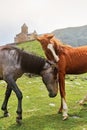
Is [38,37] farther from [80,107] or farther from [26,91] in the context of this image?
[26,91]

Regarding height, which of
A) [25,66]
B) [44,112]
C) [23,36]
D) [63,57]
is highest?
[63,57]

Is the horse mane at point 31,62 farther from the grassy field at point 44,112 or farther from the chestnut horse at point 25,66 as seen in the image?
the grassy field at point 44,112

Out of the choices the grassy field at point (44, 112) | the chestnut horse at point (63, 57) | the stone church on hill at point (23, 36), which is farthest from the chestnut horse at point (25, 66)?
the stone church on hill at point (23, 36)

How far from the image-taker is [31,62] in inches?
573

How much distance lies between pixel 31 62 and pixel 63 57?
1.18 m

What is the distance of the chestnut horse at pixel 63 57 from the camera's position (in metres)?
14.8

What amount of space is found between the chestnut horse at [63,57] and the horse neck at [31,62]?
52 cm

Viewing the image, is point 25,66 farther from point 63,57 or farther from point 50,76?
point 63,57

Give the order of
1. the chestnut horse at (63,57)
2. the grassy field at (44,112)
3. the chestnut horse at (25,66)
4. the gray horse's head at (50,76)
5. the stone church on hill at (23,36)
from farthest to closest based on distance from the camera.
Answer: the stone church on hill at (23,36) < the chestnut horse at (63,57) < the gray horse's head at (50,76) < the chestnut horse at (25,66) < the grassy field at (44,112)

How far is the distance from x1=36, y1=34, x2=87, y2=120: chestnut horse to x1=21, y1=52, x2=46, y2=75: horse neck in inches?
20.5

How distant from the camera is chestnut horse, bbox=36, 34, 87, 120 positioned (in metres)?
14.8

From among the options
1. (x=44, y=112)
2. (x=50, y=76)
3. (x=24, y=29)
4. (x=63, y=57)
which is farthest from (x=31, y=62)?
(x=24, y=29)

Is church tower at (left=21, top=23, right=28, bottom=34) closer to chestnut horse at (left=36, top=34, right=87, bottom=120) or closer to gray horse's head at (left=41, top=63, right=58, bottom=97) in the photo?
chestnut horse at (left=36, top=34, right=87, bottom=120)

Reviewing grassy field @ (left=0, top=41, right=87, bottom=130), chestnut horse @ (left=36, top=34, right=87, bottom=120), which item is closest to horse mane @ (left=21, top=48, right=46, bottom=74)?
chestnut horse @ (left=36, top=34, right=87, bottom=120)
